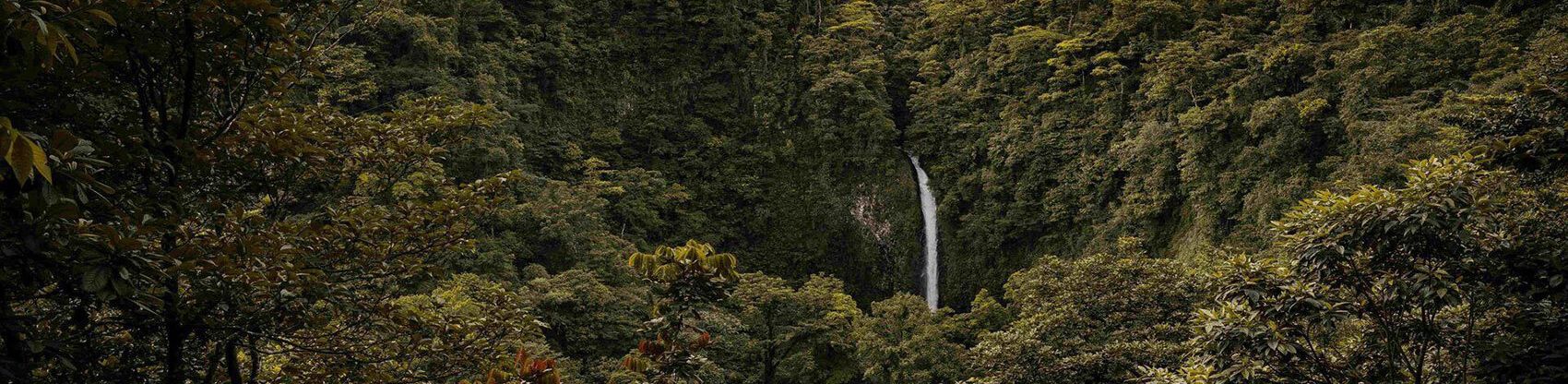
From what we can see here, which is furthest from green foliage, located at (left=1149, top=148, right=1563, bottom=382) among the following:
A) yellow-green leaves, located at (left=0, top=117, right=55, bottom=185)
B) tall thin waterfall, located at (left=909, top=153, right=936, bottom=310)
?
tall thin waterfall, located at (left=909, top=153, right=936, bottom=310)

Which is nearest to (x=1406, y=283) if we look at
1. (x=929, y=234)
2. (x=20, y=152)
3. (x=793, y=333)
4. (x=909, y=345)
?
(x=20, y=152)

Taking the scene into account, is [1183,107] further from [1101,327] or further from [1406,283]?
[1406,283]

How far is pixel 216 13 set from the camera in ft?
10.5

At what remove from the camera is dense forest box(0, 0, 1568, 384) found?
3.11 metres

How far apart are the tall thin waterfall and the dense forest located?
304mm

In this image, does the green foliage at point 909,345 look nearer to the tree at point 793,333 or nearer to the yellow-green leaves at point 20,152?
the tree at point 793,333

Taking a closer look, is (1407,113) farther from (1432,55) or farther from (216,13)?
(216,13)

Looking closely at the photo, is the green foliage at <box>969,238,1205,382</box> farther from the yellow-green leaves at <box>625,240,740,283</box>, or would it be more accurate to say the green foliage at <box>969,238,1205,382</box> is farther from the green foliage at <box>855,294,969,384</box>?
the yellow-green leaves at <box>625,240,740,283</box>

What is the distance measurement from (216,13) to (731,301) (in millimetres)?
13854

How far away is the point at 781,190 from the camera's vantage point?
24.5m

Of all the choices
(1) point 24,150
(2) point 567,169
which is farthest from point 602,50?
(1) point 24,150

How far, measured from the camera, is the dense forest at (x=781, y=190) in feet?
10.2

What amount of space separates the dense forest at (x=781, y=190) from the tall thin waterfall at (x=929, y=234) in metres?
0.30

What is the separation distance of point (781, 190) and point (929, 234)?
4.36 meters
